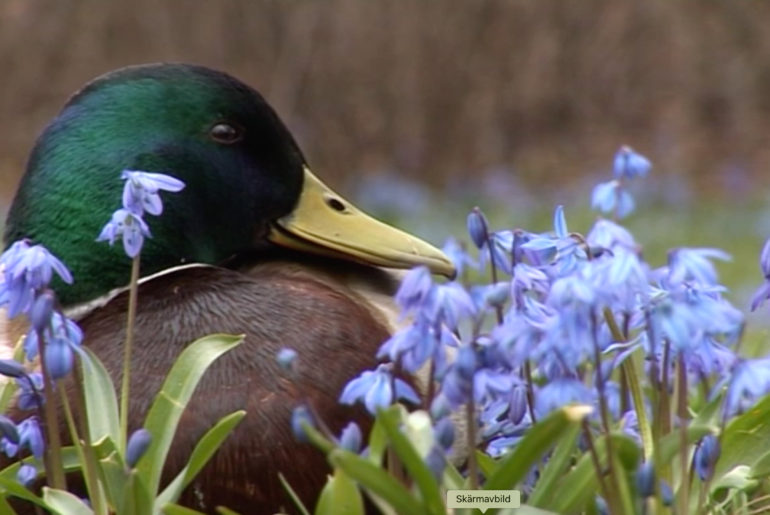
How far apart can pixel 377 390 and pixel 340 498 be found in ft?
0.35

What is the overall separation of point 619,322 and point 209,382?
0.45m

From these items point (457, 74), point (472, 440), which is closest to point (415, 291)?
point (472, 440)

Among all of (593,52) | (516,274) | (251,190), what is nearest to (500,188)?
(593,52)

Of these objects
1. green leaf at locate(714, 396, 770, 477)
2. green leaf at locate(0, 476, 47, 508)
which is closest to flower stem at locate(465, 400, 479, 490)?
green leaf at locate(714, 396, 770, 477)

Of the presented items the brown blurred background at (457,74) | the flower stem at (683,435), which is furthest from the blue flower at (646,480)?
the brown blurred background at (457,74)

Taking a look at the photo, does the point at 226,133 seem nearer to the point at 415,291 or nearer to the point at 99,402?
the point at 99,402

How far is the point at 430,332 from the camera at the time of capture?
148 centimetres

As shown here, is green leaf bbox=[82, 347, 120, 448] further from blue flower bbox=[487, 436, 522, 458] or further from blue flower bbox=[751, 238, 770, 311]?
blue flower bbox=[751, 238, 770, 311]

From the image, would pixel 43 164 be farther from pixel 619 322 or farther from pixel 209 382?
pixel 619 322

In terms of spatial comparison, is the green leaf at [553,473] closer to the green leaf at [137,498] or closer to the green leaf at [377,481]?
the green leaf at [377,481]

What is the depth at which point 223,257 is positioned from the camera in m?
2.37

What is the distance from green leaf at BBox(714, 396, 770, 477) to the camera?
1.71 m

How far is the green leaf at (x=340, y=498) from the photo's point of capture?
60.8 inches

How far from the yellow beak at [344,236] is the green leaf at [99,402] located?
1.96ft
